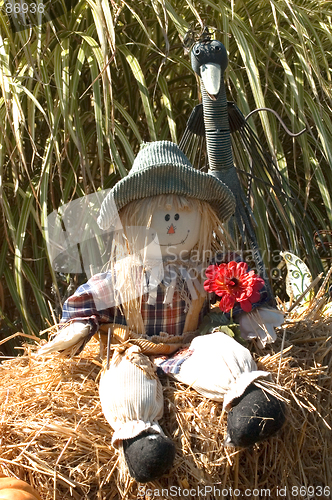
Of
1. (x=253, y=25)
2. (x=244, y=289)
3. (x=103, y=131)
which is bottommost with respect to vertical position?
(x=244, y=289)

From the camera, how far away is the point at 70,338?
1058 mm

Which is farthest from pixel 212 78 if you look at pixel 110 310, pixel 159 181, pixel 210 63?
pixel 110 310

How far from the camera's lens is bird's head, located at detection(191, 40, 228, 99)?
3.74 ft

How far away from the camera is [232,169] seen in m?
1.21

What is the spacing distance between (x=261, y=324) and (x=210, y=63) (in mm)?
574

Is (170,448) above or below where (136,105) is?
below

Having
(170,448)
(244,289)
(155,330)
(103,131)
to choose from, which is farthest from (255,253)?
(103,131)

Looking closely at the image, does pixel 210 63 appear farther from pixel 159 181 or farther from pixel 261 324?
pixel 261 324

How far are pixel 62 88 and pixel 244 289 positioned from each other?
83 centimetres

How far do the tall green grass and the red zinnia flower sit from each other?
1.15ft

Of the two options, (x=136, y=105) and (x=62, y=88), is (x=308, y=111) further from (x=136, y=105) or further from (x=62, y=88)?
(x=62, y=88)

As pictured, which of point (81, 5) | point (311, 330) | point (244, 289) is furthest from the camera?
point (81, 5)

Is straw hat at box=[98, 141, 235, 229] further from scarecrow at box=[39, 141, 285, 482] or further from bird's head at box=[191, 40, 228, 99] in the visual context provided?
bird's head at box=[191, 40, 228, 99]

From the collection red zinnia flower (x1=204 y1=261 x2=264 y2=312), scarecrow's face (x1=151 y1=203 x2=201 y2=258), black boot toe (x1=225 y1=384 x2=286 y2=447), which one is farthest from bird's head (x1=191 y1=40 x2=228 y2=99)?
black boot toe (x1=225 y1=384 x2=286 y2=447)
